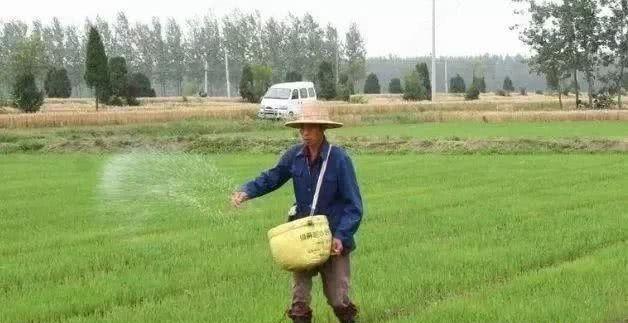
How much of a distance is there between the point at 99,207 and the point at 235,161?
377 inches

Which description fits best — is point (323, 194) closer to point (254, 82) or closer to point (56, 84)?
point (254, 82)

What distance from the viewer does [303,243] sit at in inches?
212

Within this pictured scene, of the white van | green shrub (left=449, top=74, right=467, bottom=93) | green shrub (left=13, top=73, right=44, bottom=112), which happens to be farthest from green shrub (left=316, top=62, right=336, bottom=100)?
green shrub (left=449, top=74, right=467, bottom=93)

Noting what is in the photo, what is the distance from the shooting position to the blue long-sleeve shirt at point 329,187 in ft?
18.2

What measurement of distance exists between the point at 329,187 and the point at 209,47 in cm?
9923

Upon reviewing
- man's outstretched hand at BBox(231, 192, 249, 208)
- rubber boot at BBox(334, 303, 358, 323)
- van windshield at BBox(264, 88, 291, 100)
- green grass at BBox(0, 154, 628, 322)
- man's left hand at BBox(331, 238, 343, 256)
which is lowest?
green grass at BBox(0, 154, 628, 322)

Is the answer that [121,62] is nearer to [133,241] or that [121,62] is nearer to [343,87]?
[343,87]

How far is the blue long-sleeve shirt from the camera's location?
218 inches

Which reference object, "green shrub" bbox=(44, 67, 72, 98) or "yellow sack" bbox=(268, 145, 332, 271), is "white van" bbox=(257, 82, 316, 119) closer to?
"green shrub" bbox=(44, 67, 72, 98)

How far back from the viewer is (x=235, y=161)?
23438mm

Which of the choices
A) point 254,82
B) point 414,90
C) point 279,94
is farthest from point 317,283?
point 254,82

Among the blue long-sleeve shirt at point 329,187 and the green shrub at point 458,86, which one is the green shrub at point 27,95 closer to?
the blue long-sleeve shirt at point 329,187

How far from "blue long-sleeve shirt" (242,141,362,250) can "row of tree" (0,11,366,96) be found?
8248 cm

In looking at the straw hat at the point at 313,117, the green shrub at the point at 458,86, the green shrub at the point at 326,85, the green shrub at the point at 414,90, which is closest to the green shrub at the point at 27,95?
the green shrub at the point at 326,85
